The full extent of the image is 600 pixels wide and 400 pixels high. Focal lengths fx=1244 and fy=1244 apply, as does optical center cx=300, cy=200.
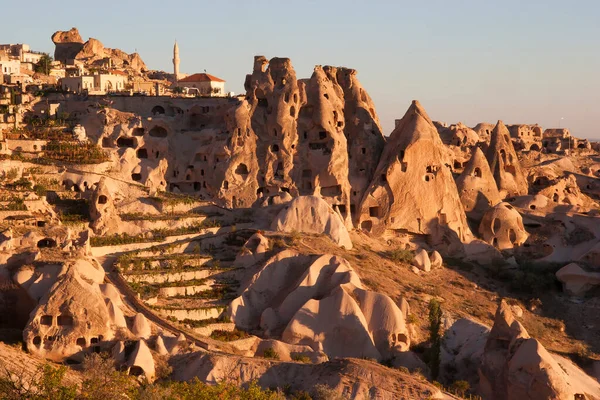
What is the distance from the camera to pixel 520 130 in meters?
105

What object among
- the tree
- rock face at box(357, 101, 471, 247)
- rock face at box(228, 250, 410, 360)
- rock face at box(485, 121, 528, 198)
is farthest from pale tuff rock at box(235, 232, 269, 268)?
the tree

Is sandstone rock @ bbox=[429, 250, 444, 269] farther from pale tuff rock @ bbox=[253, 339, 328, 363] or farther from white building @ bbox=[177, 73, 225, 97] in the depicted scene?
white building @ bbox=[177, 73, 225, 97]

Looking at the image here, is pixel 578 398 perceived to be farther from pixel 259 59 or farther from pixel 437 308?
pixel 259 59

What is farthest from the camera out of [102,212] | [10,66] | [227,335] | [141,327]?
[10,66]

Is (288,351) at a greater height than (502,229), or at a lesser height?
lesser

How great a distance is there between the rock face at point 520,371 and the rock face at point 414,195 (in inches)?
825

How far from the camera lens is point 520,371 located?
5188 cm

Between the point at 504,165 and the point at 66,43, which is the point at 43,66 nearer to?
the point at 66,43

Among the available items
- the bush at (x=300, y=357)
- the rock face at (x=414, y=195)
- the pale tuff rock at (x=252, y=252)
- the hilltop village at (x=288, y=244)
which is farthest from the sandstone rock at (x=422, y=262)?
the bush at (x=300, y=357)

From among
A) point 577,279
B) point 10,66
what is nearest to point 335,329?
point 577,279

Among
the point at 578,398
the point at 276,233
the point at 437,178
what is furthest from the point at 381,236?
the point at 578,398

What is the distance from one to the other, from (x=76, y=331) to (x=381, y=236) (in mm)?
30378

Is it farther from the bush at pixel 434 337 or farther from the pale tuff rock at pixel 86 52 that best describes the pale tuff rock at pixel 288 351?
the pale tuff rock at pixel 86 52

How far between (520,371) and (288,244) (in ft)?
52.6
